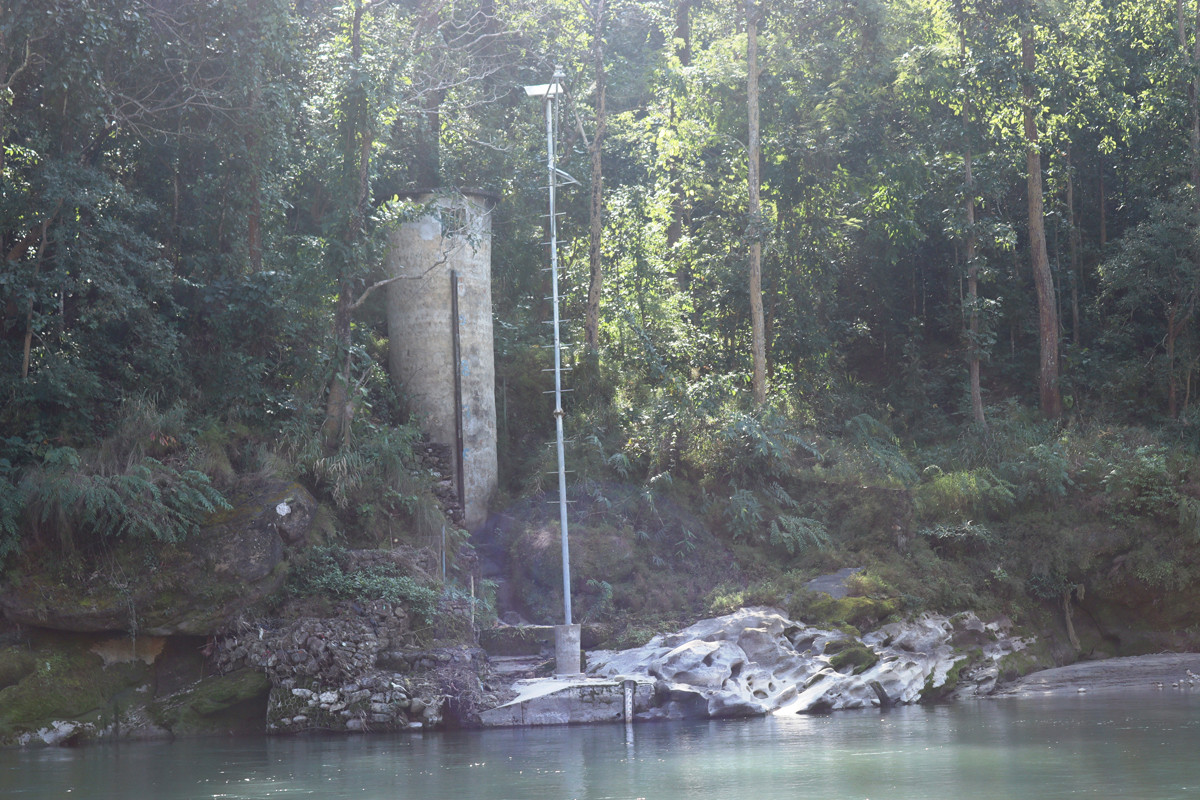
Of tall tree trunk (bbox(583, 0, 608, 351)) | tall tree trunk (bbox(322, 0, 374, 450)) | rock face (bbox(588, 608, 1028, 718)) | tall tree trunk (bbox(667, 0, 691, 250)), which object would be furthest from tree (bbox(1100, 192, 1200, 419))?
tall tree trunk (bbox(322, 0, 374, 450))

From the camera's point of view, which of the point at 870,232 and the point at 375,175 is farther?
the point at 870,232

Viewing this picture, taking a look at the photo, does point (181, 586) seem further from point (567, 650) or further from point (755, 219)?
point (755, 219)

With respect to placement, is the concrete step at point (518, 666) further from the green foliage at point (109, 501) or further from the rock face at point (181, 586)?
the green foliage at point (109, 501)

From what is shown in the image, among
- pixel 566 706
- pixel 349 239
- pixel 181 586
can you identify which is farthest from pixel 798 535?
pixel 181 586

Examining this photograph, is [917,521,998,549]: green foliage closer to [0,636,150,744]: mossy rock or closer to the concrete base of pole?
the concrete base of pole

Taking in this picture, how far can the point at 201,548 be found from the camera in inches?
637

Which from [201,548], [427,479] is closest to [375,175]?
[427,479]

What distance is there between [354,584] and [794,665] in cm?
692

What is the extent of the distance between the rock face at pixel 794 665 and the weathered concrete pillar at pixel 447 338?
5878mm

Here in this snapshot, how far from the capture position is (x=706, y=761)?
11.3 m

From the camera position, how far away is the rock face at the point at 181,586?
15469mm

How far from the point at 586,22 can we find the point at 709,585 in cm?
1355

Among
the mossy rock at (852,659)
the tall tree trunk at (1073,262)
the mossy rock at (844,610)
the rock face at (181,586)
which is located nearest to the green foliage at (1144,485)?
the mossy rock at (844,610)

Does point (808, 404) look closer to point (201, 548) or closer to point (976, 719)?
point (976, 719)
